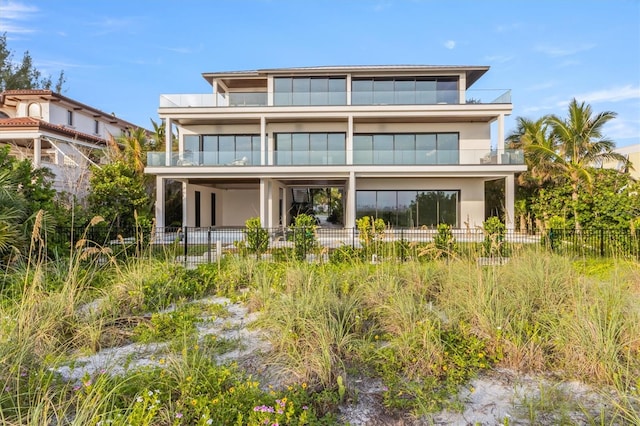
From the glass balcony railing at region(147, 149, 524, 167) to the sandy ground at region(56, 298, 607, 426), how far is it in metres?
16.3

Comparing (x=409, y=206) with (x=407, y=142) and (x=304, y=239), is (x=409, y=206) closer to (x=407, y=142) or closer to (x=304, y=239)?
(x=407, y=142)

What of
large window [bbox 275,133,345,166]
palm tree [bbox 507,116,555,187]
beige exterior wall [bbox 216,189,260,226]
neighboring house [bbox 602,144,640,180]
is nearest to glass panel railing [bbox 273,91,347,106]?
large window [bbox 275,133,345,166]

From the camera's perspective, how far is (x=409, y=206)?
2241 centimetres

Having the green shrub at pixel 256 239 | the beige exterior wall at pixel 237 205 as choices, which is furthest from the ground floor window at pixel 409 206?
the green shrub at pixel 256 239

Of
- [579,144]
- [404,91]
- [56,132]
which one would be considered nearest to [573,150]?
[579,144]

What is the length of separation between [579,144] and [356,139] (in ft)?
40.4

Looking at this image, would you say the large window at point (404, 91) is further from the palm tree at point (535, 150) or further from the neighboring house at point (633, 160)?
the neighboring house at point (633, 160)

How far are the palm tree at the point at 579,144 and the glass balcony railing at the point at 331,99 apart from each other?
3349 millimetres

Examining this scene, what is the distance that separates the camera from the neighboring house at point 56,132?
2055 centimetres

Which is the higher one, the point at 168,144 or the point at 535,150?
the point at 168,144

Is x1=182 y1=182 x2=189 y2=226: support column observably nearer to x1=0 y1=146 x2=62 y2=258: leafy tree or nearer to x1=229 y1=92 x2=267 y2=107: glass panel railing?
x1=229 y1=92 x2=267 y2=107: glass panel railing

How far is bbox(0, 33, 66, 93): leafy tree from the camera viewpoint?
130 ft

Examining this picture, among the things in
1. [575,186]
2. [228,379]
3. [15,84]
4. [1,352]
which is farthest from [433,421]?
[15,84]

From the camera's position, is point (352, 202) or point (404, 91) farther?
point (404, 91)
